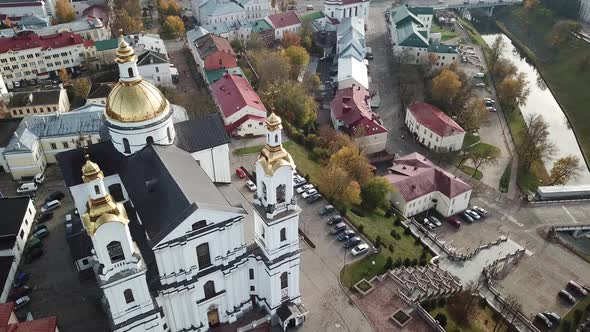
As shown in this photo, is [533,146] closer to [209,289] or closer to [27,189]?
[209,289]

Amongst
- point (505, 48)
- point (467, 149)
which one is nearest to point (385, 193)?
point (467, 149)

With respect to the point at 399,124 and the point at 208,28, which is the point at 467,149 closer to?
the point at 399,124

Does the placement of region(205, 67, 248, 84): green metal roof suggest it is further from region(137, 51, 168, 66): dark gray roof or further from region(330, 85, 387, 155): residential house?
region(330, 85, 387, 155): residential house

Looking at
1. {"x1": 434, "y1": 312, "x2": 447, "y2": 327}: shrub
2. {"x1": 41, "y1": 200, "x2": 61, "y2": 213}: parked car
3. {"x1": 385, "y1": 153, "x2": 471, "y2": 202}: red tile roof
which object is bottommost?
{"x1": 434, "y1": 312, "x2": 447, "y2": 327}: shrub

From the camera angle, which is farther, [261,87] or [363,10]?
[363,10]

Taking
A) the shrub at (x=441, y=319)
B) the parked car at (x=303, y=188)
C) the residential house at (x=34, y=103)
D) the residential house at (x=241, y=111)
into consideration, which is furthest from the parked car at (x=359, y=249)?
the residential house at (x=34, y=103)

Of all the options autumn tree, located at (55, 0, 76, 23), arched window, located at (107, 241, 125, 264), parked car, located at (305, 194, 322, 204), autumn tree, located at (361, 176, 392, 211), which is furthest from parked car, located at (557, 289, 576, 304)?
autumn tree, located at (55, 0, 76, 23)

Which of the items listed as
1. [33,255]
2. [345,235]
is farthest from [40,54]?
Answer: [345,235]
